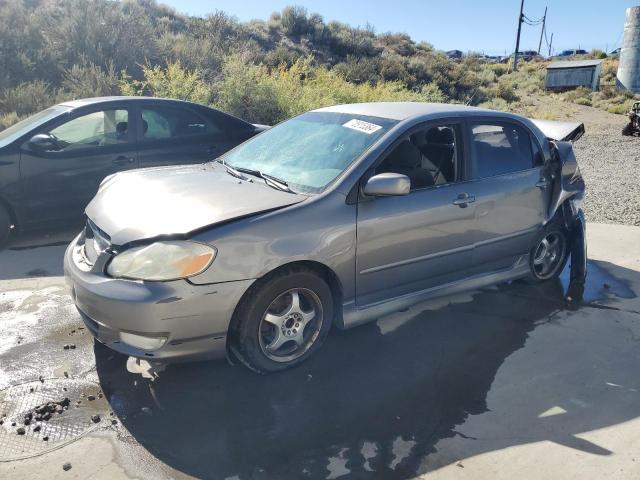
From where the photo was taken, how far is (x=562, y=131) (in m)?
5.30

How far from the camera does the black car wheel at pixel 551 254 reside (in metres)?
4.99

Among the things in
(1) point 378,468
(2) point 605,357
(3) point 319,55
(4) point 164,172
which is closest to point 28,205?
(4) point 164,172

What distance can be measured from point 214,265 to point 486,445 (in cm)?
177

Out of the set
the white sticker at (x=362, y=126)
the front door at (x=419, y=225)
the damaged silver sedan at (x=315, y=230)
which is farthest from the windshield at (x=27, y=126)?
the front door at (x=419, y=225)

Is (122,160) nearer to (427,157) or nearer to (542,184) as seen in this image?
(427,157)

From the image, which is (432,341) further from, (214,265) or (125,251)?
(125,251)

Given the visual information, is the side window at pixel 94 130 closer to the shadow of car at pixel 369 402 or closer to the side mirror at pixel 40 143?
the side mirror at pixel 40 143

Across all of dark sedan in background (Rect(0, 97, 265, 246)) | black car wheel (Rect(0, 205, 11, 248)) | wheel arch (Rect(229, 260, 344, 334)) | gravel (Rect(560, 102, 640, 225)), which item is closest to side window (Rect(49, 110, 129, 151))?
dark sedan in background (Rect(0, 97, 265, 246))

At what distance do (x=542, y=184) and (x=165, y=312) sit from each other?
3.35 meters

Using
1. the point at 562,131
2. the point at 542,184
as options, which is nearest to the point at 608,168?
the point at 562,131

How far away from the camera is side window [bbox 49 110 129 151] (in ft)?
19.4

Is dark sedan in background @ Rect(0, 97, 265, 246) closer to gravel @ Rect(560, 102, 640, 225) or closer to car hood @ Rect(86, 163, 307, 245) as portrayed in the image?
Result: car hood @ Rect(86, 163, 307, 245)

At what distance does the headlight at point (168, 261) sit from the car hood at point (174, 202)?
0.08 meters

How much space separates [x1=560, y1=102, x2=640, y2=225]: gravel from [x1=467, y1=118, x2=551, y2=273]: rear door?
10.6 ft
